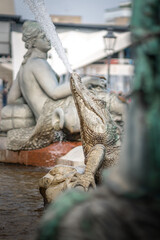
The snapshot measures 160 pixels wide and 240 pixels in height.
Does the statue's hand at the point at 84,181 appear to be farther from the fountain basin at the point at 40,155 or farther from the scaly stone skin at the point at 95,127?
the fountain basin at the point at 40,155

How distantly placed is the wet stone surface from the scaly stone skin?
66 cm

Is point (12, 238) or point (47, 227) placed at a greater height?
point (47, 227)

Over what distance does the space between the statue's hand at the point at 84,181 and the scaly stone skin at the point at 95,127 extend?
18 cm

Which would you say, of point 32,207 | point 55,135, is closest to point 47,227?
point 32,207

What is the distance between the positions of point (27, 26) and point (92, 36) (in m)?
19.7

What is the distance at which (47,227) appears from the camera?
1.46m

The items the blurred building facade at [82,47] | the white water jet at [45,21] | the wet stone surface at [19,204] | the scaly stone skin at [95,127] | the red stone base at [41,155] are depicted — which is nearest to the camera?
the wet stone surface at [19,204]

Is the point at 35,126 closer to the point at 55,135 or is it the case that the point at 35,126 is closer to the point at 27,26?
the point at 55,135

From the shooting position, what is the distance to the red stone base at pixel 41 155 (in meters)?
7.01

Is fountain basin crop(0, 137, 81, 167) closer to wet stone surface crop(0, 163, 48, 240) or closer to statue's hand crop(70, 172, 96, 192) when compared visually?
wet stone surface crop(0, 163, 48, 240)

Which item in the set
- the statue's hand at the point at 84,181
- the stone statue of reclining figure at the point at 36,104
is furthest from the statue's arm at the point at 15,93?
the statue's hand at the point at 84,181

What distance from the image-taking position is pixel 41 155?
7.16 metres

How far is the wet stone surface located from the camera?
11.1 feet

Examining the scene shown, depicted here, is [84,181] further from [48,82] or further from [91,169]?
[48,82]
